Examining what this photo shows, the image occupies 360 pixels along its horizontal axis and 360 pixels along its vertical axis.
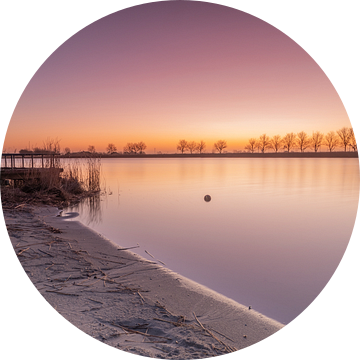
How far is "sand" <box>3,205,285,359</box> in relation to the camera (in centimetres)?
270

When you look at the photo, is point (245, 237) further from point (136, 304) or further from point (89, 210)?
point (89, 210)

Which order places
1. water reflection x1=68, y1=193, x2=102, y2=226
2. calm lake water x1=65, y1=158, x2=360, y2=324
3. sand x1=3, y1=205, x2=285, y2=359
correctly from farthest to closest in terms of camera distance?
water reflection x1=68, y1=193, x2=102, y2=226 < calm lake water x1=65, y1=158, x2=360, y2=324 < sand x1=3, y1=205, x2=285, y2=359

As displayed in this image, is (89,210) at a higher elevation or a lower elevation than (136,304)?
lower

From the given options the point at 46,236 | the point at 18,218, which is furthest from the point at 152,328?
the point at 18,218

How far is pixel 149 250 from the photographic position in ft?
20.5

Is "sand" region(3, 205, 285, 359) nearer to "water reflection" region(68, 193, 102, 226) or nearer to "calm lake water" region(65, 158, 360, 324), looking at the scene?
"calm lake water" region(65, 158, 360, 324)

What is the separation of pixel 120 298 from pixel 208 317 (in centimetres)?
118

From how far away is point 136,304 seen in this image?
3432 mm

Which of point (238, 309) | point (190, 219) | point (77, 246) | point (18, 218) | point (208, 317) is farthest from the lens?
point (190, 219)

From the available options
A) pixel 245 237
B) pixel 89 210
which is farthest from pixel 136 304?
pixel 89 210

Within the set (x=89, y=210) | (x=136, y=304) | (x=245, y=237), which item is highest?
(x=136, y=304)

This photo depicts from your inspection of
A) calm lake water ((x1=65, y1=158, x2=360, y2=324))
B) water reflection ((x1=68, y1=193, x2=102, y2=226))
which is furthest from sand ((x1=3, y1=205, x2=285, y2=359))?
water reflection ((x1=68, y1=193, x2=102, y2=226))

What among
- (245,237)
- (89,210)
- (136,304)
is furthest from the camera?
(89,210)

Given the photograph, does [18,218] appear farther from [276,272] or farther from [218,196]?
[218,196]
